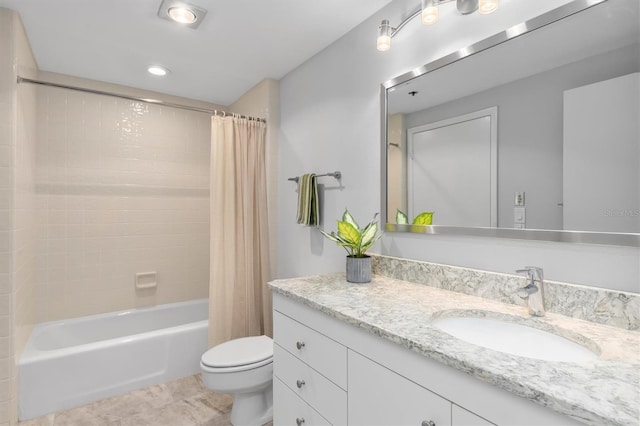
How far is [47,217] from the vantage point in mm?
2707

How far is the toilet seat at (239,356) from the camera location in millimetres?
1874

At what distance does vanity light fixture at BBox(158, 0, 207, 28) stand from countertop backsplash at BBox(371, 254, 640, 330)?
1669 mm

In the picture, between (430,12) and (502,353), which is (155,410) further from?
(430,12)

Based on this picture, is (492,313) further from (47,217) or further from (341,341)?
(47,217)

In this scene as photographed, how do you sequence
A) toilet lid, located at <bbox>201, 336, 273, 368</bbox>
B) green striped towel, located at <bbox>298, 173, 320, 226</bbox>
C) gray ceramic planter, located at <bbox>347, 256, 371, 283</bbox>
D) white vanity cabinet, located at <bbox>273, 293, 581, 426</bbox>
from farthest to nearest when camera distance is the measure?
green striped towel, located at <bbox>298, 173, 320, 226</bbox> → toilet lid, located at <bbox>201, 336, 273, 368</bbox> → gray ceramic planter, located at <bbox>347, 256, 371, 283</bbox> → white vanity cabinet, located at <bbox>273, 293, 581, 426</bbox>

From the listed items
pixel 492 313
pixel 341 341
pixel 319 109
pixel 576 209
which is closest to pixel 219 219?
pixel 319 109

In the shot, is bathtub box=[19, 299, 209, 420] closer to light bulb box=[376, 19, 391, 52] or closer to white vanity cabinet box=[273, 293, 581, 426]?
white vanity cabinet box=[273, 293, 581, 426]

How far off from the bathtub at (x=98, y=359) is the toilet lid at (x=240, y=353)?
622 mm

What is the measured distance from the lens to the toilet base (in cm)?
196

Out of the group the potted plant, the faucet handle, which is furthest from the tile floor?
the faucet handle

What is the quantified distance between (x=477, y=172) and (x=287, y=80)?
71.1 inches

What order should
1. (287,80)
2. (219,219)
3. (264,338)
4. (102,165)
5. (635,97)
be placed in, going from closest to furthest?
(635,97) → (264,338) → (219,219) → (287,80) → (102,165)

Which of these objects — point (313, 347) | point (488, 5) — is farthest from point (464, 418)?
point (488, 5)

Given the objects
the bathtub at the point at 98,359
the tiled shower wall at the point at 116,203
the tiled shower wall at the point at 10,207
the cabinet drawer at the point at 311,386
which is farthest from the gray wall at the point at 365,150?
the tiled shower wall at the point at 10,207
